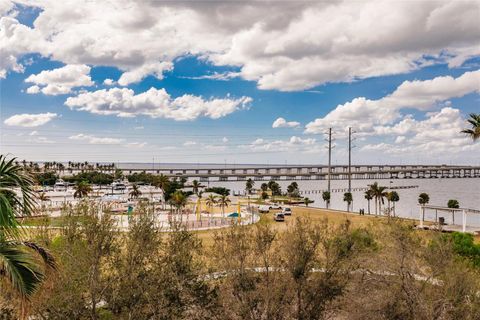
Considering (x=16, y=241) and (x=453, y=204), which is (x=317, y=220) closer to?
(x=16, y=241)

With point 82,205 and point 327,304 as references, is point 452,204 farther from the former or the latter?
point 82,205

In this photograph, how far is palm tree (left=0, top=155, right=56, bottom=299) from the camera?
668 centimetres

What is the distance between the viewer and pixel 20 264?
6750 mm

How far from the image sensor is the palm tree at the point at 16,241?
6684 millimetres

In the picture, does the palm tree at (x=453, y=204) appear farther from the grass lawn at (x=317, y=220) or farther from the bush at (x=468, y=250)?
the bush at (x=468, y=250)

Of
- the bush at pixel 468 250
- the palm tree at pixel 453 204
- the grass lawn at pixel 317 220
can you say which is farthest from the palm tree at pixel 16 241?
the palm tree at pixel 453 204

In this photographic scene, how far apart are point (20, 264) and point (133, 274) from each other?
41.0 feet

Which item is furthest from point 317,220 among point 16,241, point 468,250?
point 16,241

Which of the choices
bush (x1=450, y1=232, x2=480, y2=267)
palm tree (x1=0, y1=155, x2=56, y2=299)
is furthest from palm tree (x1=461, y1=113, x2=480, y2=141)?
palm tree (x1=0, y1=155, x2=56, y2=299)

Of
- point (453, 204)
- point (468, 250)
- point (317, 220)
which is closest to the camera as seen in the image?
point (468, 250)

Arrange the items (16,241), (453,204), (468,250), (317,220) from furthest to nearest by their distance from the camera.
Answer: (453,204) < (317,220) < (468,250) < (16,241)

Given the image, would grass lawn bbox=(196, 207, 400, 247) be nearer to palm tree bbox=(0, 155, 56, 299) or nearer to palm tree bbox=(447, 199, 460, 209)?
palm tree bbox=(447, 199, 460, 209)

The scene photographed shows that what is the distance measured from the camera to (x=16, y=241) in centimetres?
717

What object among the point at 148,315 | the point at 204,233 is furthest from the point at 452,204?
the point at 148,315
